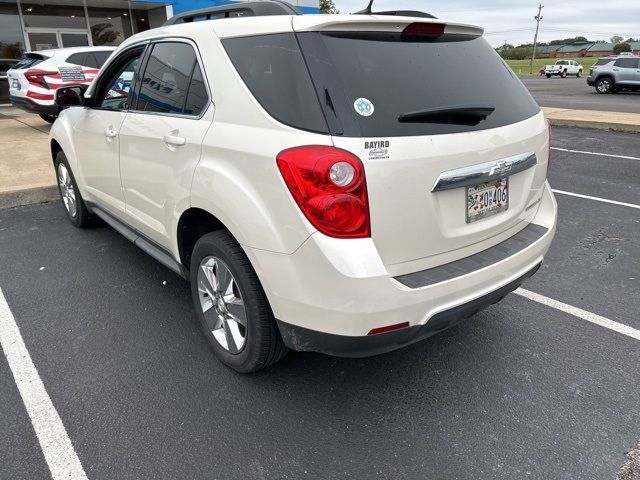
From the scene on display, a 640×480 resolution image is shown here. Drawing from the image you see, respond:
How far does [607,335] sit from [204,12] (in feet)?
10.9

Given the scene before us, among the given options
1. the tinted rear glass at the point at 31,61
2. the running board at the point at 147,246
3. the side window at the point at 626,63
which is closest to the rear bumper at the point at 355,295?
the running board at the point at 147,246

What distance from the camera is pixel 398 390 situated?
106 inches

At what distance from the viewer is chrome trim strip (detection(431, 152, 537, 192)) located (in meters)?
2.24

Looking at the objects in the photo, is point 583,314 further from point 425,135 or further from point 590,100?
point 590,100

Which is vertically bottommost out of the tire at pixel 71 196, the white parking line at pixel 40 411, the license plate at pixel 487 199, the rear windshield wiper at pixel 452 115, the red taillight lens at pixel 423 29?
the white parking line at pixel 40 411

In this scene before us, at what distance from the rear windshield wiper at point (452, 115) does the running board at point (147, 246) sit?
1693mm

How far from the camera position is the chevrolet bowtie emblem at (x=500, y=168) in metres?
2.42

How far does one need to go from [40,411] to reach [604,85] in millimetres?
27545

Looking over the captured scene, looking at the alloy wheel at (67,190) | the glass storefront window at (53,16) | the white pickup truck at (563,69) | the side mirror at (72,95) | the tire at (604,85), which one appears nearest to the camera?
the side mirror at (72,95)

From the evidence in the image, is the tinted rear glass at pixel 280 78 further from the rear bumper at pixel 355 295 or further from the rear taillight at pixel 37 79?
the rear taillight at pixel 37 79

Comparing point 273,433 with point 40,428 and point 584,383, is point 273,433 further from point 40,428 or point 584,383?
point 584,383

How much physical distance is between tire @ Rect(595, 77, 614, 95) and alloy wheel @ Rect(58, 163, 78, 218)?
25523mm

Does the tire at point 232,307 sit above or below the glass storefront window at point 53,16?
below

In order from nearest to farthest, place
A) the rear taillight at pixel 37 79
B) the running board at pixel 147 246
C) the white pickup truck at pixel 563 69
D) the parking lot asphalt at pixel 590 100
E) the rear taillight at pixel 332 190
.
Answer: the rear taillight at pixel 332 190
the running board at pixel 147 246
the rear taillight at pixel 37 79
the parking lot asphalt at pixel 590 100
the white pickup truck at pixel 563 69
